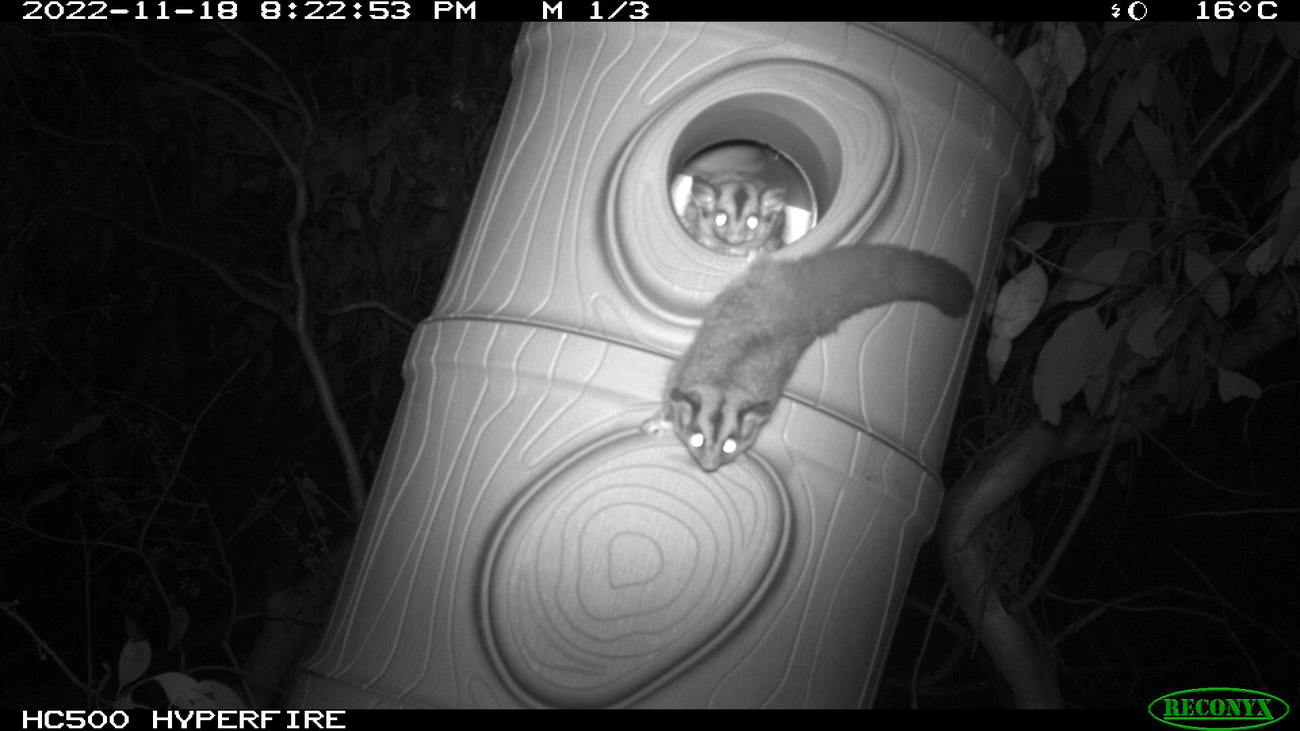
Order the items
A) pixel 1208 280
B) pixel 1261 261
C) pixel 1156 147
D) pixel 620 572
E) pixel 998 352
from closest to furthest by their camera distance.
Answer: pixel 620 572, pixel 1261 261, pixel 1208 280, pixel 998 352, pixel 1156 147

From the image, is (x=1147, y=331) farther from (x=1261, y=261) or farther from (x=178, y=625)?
(x=178, y=625)

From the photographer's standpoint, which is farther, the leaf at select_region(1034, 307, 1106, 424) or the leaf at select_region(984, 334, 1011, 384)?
the leaf at select_region(984, 334, 1011, 384)

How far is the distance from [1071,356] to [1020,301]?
31 centimetres

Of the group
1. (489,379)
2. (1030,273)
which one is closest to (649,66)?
(489,379)

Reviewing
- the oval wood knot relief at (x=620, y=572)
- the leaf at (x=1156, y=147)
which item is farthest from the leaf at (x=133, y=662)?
the leaf at (x=1156, y=147)

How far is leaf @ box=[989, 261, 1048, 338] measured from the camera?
2725mm

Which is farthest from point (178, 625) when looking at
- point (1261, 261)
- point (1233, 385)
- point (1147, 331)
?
point (1261, 261)

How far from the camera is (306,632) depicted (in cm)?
405

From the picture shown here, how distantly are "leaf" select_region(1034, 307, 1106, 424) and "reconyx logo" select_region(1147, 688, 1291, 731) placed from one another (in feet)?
2.72

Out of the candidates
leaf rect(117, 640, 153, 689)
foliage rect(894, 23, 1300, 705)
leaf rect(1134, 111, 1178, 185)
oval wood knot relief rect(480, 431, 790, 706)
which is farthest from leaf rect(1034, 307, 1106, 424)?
leaf rect(117, 640, 153, 689)

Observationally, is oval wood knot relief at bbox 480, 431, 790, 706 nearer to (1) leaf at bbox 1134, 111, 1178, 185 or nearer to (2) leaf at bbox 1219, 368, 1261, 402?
(2) leaf at bbox 1219, 368, 1261, 402

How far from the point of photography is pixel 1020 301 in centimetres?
274

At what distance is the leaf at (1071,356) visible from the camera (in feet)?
8.05

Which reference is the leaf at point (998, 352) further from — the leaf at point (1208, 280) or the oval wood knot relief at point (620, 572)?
the oval wood knot relief at point (620, 572)
